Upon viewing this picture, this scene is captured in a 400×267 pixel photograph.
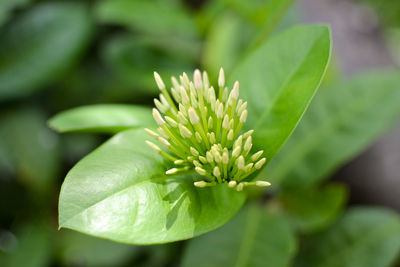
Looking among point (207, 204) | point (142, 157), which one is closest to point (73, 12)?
point (142, 157)

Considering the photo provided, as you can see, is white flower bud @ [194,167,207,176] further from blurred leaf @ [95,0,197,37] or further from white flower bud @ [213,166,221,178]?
blurred leaf @ [95,0,197,37]

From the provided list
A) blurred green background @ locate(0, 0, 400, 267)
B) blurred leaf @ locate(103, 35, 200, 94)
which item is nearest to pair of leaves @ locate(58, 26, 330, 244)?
blurred green background @ locate(0, 0, 400, 267)

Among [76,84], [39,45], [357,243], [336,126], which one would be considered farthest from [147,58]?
[357,243]

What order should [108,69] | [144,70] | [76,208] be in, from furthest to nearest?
[108,69], [144,70], [76,208]

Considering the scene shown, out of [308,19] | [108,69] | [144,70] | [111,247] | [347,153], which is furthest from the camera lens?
[308,19]

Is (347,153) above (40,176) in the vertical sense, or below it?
above

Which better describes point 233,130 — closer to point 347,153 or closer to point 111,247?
point 347,153

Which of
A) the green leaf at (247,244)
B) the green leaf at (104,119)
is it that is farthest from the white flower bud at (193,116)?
the green leaf at (247,244)
